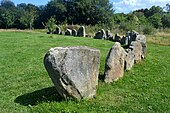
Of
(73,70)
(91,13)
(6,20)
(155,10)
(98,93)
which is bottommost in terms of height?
(98,93)

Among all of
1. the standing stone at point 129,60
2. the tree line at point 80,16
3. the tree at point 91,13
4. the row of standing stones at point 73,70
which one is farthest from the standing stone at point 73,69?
the tree at point 91,13

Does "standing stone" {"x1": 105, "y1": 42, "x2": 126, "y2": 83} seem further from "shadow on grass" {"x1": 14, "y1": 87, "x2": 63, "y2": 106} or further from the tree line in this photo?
the tree line

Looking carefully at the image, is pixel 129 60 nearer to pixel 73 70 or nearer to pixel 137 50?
pixel 137 50

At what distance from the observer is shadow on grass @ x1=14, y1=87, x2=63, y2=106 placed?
909 centimetres

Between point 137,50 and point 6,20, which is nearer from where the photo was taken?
point 137,50

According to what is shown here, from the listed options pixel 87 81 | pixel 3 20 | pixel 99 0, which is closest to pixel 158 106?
pixel 87 81

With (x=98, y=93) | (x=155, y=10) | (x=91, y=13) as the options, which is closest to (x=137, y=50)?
(x=98, y=93)

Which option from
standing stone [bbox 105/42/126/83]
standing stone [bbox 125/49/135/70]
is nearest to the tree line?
standing stone [bbox 125/49/135/70]

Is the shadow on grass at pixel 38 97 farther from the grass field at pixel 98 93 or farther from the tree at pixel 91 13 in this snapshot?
the tree at pixel 91 13

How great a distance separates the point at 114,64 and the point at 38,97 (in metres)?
3.18

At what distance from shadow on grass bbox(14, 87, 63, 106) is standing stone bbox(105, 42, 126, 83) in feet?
7.11

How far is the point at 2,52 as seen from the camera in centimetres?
1925

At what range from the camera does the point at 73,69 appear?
8727 mm

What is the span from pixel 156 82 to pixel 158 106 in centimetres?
271
